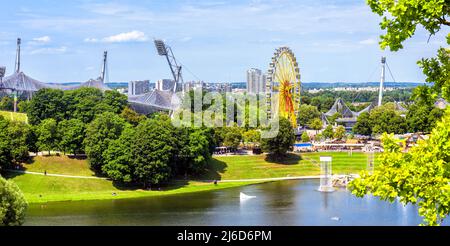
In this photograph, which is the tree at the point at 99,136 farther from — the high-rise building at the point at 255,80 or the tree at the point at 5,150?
the high-rise building at the point at 255,80

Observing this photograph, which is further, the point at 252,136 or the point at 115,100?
the point at 115,100

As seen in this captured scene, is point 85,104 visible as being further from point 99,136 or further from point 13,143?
point 13,143

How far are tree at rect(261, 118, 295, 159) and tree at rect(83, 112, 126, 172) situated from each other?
45.0ft

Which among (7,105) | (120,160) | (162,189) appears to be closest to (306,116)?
(7,105)

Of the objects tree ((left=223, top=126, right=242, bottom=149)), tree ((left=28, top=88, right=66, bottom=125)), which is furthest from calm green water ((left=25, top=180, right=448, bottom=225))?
tree ((left=28, top=88, right=66, bottom=125))

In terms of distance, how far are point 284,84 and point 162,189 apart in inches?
762

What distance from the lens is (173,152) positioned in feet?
167

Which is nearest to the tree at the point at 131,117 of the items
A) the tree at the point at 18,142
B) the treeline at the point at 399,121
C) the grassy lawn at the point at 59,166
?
the grassy lawn at the point at 59,166

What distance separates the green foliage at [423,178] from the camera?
7.66m

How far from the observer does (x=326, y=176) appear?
51.8 m

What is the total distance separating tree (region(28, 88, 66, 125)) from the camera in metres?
65.0

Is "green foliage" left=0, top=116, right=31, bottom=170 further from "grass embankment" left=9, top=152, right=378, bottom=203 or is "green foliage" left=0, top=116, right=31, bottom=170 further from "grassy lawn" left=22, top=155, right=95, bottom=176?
"grass embankment" left=9, top=152, right=378, bottom=203

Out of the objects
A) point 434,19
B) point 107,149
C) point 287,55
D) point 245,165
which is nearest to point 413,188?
point 434,19
